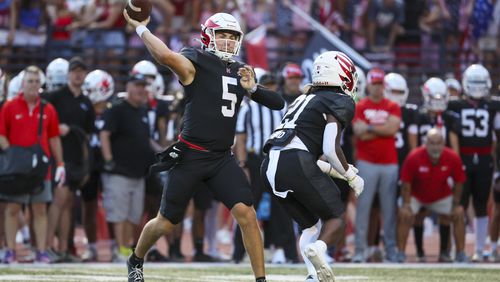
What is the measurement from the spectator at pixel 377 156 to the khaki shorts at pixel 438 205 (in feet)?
0.76

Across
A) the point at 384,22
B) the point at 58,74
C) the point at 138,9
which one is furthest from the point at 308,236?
the point at 384,22

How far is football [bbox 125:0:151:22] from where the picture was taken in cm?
845

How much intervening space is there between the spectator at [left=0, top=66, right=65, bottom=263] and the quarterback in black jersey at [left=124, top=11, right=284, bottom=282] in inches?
146

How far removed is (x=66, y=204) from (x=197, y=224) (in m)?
1.37

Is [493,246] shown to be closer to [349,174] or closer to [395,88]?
[395,88]

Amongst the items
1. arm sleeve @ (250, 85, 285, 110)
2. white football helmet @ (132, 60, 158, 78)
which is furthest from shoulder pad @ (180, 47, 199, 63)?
white football helmet @ (132, 60, 158, 78)

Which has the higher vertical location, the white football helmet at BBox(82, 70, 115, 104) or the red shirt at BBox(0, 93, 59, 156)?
the white football helmet at BBox(82, 70, 115, 104)

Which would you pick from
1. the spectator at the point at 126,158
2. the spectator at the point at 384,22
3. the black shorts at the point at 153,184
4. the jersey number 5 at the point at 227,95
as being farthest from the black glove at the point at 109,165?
the spectator at the point at 384,22

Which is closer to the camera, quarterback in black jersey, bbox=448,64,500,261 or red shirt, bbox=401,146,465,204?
red shirt, bbox=401,146,465,204

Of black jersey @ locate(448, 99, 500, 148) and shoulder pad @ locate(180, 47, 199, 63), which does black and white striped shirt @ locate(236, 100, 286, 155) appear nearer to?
black jersey @ locate(448, 99, 500, 148)

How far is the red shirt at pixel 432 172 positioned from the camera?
1276cm

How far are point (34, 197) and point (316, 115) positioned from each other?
4472 millimetres

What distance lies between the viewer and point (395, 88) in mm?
13500

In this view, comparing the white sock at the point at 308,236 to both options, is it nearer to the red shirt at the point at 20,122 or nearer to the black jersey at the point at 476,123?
the red shirt at the point at 20,122
